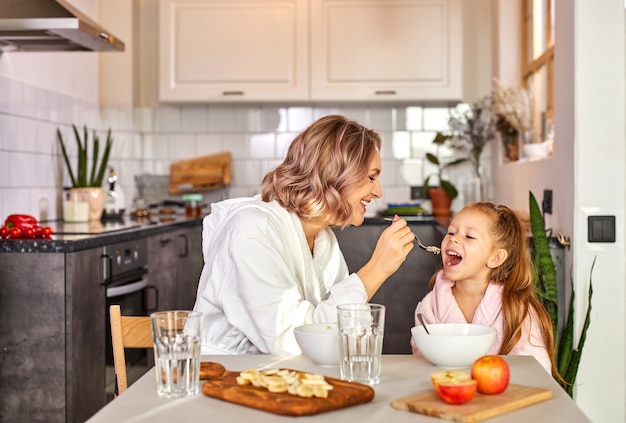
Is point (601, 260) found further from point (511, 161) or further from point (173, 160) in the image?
point (173, 160)

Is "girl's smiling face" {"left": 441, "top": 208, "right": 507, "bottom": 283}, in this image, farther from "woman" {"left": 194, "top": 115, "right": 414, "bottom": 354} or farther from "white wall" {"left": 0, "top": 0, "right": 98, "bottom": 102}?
"white wall" {"left": 0, "top": 0, "right": 98, "bottom": 102}

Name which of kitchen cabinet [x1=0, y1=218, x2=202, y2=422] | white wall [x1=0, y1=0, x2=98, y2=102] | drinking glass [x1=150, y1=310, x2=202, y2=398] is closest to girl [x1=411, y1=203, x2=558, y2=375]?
drinking glass [x1=150, y1=310, x2=202, y2=398]

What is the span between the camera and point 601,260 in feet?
9.61

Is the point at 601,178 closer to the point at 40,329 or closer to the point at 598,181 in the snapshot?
the point at 598,181

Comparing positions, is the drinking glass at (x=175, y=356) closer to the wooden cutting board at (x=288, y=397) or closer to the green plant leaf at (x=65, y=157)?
the wooden cutting board at (x=288, y=397)

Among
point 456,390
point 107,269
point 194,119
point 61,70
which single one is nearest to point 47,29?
point 107,269

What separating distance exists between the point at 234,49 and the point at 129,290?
7.01 feet

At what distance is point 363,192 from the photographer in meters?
2.25

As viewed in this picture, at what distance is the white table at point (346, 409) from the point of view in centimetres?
126

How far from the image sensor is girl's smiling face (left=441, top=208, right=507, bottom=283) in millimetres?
2334

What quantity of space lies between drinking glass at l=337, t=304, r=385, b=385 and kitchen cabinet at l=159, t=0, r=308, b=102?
3941mm

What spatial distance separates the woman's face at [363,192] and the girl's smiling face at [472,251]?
251mm

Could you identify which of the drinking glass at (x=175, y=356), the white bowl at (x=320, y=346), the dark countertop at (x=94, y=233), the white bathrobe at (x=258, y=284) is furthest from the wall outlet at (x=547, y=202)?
the drinking glass at (x=175, y=356)

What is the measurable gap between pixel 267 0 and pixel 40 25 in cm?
218
